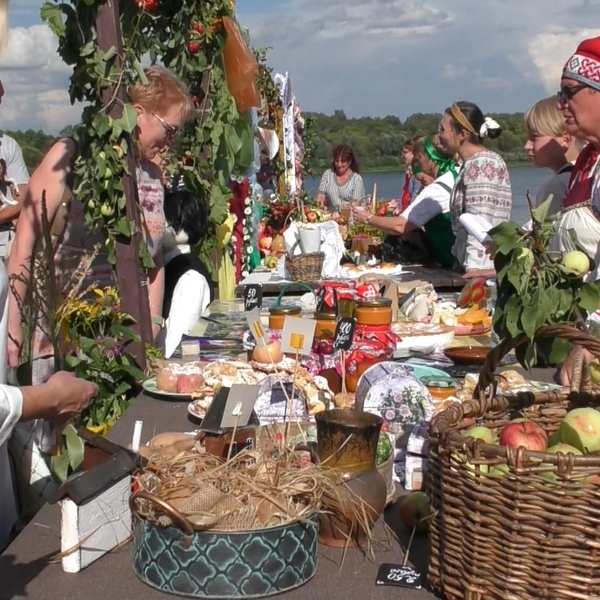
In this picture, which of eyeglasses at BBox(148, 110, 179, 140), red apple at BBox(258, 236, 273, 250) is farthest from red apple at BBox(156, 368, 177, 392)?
red apple at BBox(258, 236, 273, 250)

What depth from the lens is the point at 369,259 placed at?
246 inches

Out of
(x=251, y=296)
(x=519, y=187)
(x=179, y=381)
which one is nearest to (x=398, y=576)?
(x=179, y=381)

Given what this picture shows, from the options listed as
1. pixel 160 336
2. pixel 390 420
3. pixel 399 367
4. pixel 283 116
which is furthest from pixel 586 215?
pixel 283 116

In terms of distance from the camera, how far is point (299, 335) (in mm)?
2117

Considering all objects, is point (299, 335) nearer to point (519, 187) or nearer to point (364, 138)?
point (519, 187)

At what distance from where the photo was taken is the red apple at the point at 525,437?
4.45ft

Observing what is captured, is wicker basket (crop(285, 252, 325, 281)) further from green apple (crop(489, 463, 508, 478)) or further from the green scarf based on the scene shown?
green apple (crop(489, 463, 508, 478))

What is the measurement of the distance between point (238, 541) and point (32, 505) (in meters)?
1.16

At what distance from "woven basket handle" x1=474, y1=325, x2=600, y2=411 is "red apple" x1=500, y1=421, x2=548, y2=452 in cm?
12

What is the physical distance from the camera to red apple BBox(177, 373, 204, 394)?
2.55m

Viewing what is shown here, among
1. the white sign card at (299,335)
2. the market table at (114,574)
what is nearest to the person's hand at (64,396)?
the market table at (114,574)

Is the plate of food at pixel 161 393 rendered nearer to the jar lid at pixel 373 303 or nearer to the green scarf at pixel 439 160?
the jar lid at pixel 373 303

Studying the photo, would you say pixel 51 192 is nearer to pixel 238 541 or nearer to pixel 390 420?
pixel 390 420

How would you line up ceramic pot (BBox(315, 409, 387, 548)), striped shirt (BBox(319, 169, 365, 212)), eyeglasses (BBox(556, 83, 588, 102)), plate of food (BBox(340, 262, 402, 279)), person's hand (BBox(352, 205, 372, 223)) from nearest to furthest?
ceramic pot (BBox(315, 409, 387, 548))
eyeglasses (BBox(556, 83, 588, 102))
plate of food (BBox(340, 262, 402, 279))
person's hand (BBox(352, 205, 372, 223))
striped shirt (BBox(319, 169, 365, 212))
